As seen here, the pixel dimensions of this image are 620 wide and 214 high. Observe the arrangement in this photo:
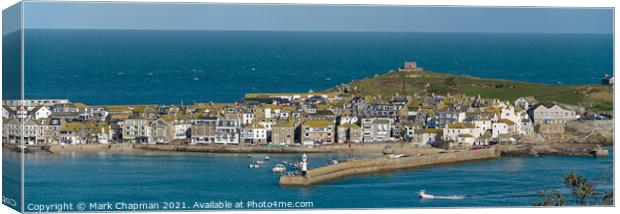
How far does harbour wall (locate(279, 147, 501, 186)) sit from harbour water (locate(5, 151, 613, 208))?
7.7 inches

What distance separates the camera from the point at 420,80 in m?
29.5

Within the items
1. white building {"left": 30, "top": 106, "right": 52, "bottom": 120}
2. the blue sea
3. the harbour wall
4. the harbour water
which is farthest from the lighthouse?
white building {"left": 30, "top": 106, "right": 52, "bottom": 120}

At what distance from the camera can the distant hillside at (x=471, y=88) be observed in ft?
95.5

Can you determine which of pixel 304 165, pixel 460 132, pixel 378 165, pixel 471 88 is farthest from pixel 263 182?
pixel 471 88

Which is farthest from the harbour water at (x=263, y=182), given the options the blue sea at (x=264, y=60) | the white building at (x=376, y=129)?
the white building at (x=376, y=129)

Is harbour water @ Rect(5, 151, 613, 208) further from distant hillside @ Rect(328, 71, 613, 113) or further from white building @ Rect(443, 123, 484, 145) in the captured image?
distant hillside @ Rect(328, 71, 613, 113)

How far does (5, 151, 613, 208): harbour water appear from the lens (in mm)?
24250

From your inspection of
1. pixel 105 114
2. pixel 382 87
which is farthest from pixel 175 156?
pixel 382 87

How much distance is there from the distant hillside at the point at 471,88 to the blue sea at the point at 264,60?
0.55 feet

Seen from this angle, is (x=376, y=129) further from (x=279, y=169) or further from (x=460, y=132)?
(x=279, y=169)

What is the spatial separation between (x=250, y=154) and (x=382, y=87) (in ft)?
6.57

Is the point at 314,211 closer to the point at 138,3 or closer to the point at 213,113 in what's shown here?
the point at 138,3

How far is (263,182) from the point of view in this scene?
25844 mm

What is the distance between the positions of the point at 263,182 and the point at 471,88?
220 inches
